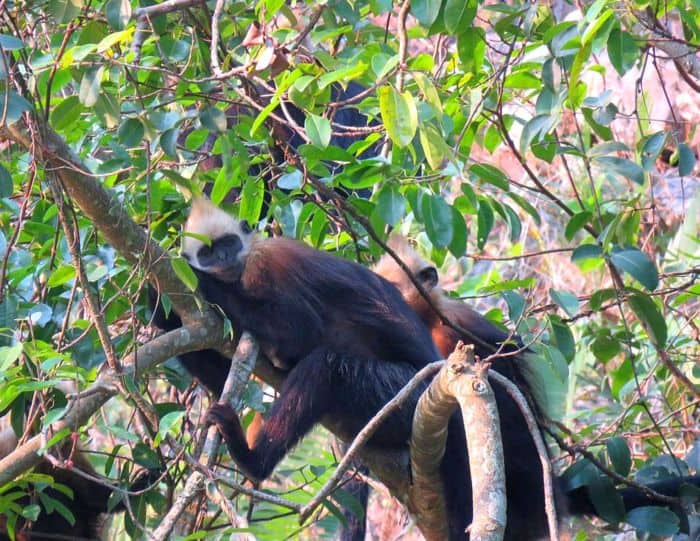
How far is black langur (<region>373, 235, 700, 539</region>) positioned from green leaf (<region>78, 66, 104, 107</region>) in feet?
5.54

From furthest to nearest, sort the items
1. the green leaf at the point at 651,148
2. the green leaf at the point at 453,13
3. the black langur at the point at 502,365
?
the black langur at the point at 502,365 → the green leaf at the point at 651,148 → the green leaf at the point at 453,13

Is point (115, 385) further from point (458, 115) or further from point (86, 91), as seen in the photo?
point (458, 115)

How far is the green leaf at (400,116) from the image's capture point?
2486mm

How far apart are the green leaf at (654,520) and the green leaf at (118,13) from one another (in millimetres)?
2427

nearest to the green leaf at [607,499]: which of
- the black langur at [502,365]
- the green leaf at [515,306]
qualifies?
the black langur at [502,365]

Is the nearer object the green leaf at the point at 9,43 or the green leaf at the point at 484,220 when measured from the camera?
the green leaf at the point at 9,43

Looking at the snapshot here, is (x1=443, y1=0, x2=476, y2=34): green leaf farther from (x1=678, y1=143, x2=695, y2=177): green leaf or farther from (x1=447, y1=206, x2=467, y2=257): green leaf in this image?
(x1=678, y1=143, x2=695, y2=177): green leaf

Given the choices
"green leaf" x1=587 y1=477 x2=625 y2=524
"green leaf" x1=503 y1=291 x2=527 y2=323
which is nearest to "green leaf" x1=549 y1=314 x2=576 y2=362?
"green leaf" x1=503 y1=291 x2=527 y2=323

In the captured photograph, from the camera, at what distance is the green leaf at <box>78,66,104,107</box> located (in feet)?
9.02

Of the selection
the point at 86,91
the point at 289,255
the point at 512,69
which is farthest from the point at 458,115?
the point at 86,91

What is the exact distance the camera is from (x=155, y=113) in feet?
10.5

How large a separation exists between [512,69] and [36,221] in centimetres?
182

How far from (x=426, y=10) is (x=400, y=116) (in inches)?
18.2

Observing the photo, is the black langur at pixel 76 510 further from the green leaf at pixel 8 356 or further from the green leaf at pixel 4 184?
the green leaf at pixel 4 184
